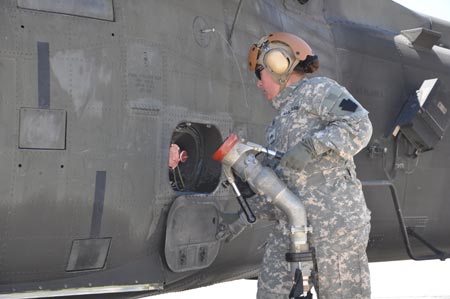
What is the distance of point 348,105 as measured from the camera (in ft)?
13.1

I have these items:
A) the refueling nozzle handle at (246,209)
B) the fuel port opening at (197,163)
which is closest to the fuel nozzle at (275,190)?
the refueling nozzle handle at (246,209)

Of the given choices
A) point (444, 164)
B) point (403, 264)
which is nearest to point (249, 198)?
point (444, 164)

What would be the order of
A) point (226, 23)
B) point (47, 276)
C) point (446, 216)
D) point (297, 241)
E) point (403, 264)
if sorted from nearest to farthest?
point (297, 241) < point (47, 276) < point (226, 23) < point (446, 216) < point (403, 264)

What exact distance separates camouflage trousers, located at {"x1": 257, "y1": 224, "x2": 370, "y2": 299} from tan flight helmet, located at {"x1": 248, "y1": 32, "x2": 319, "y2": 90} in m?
0.96

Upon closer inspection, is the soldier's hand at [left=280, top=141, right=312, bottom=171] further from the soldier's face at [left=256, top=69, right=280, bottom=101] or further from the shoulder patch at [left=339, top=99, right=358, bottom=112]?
the soldier's face at [left=256, top=69, right=280, bottom=101]

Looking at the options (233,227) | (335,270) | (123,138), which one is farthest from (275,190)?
(123,138)

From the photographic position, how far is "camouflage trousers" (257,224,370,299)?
13.3 ft

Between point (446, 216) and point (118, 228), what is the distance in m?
4.12

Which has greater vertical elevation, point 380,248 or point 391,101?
point 391,101

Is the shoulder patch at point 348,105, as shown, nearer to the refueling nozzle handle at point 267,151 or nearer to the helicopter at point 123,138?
the refueling nozzle handle at point 267,151

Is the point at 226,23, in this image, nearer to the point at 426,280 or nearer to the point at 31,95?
the point at 31,95

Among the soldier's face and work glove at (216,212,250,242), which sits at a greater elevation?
the soldier's face

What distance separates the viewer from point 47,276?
4344 millimetres

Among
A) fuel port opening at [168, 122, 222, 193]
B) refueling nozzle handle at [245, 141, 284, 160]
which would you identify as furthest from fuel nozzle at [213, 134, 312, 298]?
fuel port opening at [168, 122, 222, 193]
